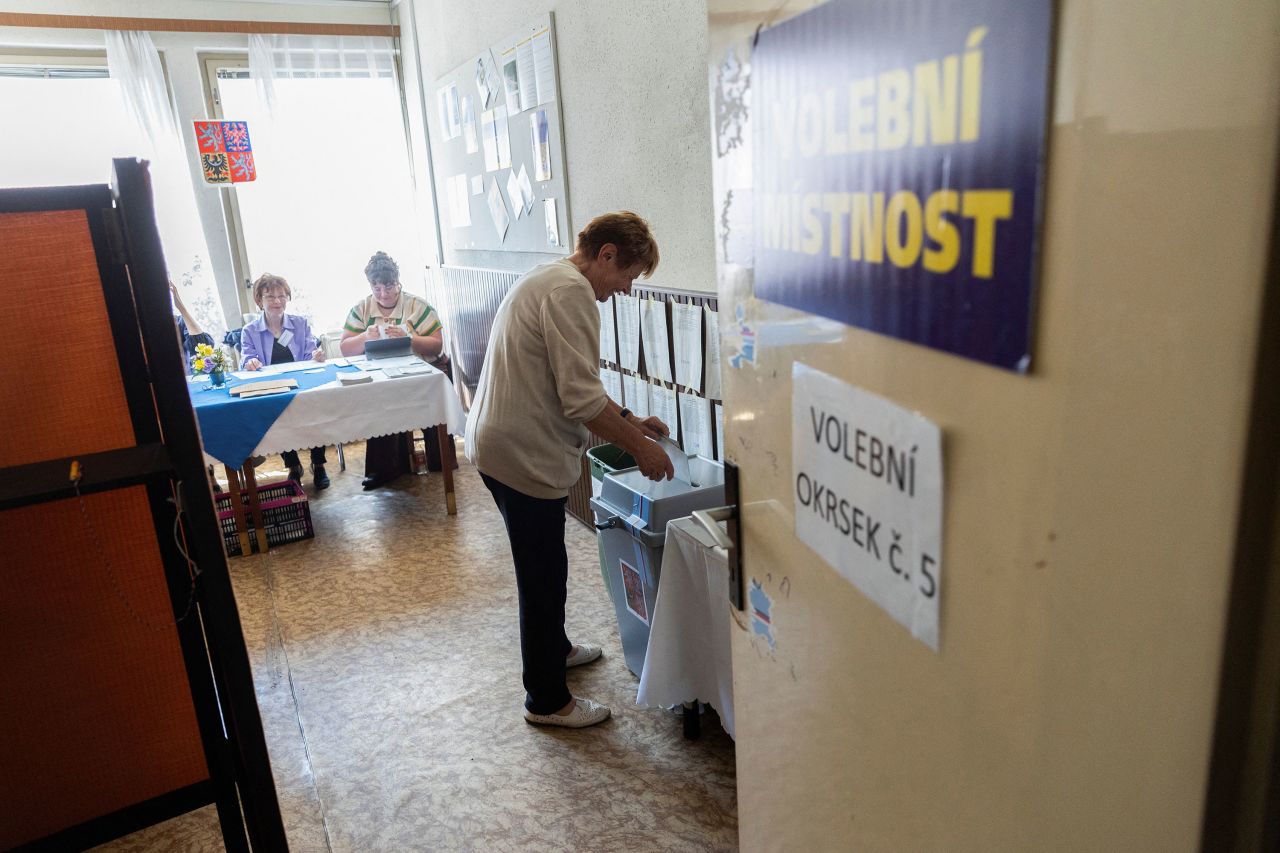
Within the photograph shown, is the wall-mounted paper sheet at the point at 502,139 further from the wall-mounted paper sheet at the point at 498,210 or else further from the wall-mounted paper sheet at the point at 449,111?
the wall-mounted paper sheet at the point at 449,111

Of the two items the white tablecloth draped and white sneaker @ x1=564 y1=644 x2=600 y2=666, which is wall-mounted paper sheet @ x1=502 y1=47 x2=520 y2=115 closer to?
the white tablecloth draped

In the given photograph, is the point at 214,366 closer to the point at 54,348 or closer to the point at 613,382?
the point at 613,382

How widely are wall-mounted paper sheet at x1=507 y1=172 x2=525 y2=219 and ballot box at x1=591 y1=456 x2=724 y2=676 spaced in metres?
2.08

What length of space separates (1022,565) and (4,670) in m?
1.58

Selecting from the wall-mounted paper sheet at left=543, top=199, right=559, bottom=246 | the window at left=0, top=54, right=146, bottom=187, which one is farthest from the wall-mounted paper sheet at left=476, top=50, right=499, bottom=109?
the window at left=0, top=54, right=146, bottom=187

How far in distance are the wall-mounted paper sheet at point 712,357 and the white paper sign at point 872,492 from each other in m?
1.80

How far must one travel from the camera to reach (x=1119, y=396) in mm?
522

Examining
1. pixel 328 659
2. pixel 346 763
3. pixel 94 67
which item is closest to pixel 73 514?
pixel 346 763

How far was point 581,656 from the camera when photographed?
9.20ft

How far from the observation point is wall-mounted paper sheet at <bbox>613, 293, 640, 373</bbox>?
3252mm

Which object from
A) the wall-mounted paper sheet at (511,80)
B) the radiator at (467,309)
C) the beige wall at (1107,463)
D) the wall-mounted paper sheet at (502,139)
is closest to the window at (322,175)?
the radiator at (467,309)

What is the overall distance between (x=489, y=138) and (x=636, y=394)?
189 cm

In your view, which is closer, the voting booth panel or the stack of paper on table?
the voting booth panel

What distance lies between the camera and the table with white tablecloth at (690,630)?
2.07m
